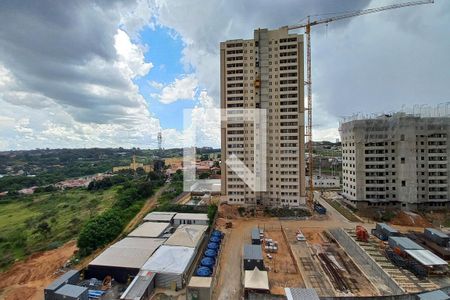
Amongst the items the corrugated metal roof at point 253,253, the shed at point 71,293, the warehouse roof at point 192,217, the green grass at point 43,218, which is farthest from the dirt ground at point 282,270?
the green grass at point 43,218

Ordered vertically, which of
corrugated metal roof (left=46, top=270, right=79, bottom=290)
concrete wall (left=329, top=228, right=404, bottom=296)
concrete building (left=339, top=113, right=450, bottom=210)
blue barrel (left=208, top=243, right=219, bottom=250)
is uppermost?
concrete building (left=339, top=113, right=450, bottom=210)

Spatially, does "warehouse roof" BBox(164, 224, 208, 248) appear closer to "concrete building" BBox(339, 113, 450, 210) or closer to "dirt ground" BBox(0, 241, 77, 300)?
"dirt ground" BBox(0, 241, 77, 300)

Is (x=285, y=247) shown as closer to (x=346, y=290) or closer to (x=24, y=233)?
(x=346, y=290)

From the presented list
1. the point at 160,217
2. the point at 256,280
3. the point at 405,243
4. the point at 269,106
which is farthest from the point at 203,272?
the point at 269,106

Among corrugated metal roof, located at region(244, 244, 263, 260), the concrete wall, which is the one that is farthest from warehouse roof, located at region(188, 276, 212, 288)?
the concrete wall

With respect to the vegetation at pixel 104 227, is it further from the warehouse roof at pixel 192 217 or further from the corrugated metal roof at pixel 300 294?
the corrugated metal roof at pixel 300 294

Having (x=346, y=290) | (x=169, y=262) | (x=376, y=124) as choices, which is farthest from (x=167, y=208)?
(x=376, y=124)

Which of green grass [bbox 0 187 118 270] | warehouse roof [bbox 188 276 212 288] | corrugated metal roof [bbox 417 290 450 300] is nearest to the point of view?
corrugated metal roof [bbox 417 290 450 300]
